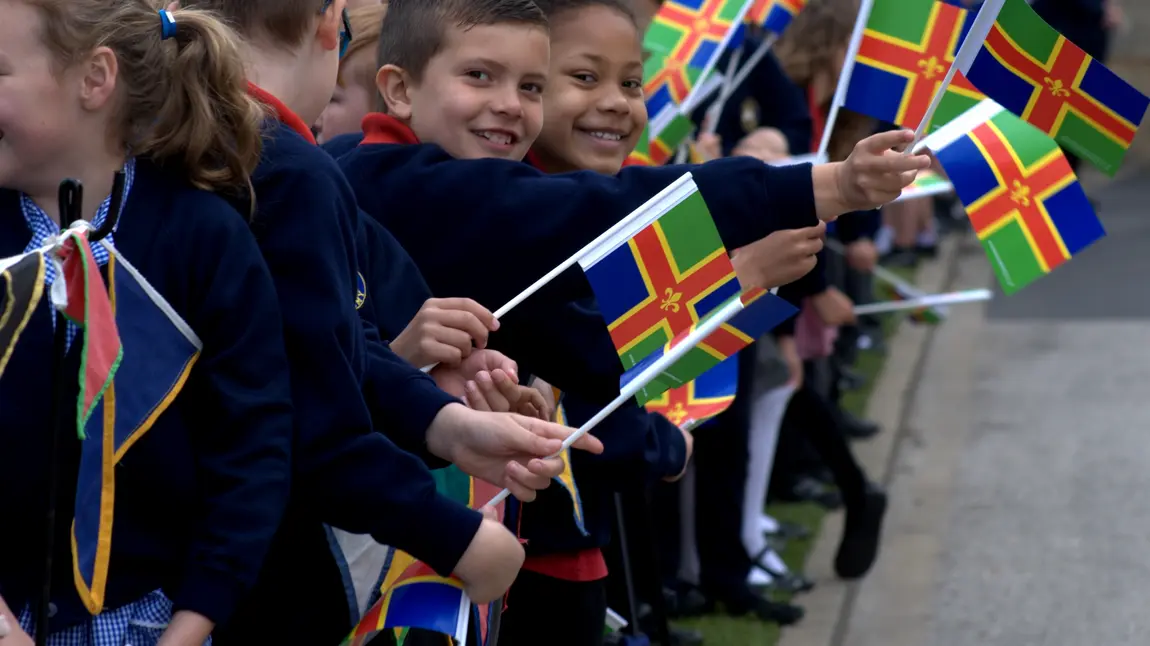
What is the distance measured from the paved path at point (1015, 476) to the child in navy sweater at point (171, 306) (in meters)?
3.23

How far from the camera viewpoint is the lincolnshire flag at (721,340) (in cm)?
260

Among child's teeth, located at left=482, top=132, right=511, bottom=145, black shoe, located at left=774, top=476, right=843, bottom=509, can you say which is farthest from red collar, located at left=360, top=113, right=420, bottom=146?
black shoe, located at left=774, top=476, right=843, bottom=509

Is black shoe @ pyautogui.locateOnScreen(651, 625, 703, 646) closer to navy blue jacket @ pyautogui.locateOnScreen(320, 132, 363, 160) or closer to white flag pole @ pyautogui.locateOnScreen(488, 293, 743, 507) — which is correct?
navy blue jacket @ pyautogui.locateOnScreen(320, 132, 363, 160)

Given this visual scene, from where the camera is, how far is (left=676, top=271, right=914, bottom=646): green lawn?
16.5 feet

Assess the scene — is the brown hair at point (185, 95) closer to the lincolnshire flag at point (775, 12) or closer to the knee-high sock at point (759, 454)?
the lincolnshire flag at point (775, 12)

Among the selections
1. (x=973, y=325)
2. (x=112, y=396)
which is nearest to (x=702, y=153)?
(x=112, y=396)

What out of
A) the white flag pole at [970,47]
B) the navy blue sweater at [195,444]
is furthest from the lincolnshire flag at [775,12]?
the navy blue sweater at [195,444]

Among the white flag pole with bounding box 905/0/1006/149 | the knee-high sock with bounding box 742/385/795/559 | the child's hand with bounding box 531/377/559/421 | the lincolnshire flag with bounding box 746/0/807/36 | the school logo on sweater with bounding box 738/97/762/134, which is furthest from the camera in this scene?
the school logo on sweater with bounding box 738/97/762/134

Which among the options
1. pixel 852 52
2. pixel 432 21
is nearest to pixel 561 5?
pixel 432 21

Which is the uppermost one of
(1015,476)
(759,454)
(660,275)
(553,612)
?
(660,275)

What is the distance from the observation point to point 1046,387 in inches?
320

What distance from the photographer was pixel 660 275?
2.57m

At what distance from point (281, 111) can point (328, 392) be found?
1.46 ft

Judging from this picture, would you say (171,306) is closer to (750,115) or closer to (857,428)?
(750,115)
